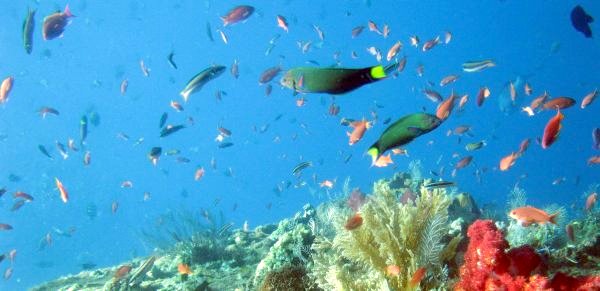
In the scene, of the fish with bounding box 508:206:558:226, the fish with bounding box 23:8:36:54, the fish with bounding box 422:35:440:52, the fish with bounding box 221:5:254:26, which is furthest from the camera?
the fish with bounding box 422:35:440:52

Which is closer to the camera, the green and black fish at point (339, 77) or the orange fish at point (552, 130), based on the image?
the green and black fish at point (339, 77)

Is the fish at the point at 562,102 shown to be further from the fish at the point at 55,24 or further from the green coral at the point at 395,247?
the fish at the point at 55,24

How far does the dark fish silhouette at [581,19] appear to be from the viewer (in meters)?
7.77

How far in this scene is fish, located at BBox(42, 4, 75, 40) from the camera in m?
6.96

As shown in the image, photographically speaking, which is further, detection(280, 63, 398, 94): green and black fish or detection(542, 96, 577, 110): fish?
detection(542, 96, 577, 110): fish

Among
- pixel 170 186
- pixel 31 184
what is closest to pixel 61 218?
pixel 31 184

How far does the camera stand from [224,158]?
140 meters

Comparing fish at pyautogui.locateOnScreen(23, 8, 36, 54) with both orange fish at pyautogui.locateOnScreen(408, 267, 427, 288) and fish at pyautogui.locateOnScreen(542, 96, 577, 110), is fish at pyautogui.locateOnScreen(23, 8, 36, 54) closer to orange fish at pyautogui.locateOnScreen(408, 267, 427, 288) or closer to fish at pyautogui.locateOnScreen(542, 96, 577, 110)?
orange fish at pyautogui.locateOnScreen(408, 267, 427, 288)

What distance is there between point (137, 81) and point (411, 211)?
141139mm

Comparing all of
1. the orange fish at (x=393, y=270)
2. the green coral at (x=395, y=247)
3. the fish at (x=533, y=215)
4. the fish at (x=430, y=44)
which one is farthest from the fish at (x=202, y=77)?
the fish at (x=430, y=44)

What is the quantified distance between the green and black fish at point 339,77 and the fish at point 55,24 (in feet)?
22.3

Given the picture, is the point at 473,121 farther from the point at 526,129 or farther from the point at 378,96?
the point at 378,96

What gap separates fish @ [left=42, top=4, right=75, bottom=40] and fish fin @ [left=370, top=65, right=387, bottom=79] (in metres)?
7.11

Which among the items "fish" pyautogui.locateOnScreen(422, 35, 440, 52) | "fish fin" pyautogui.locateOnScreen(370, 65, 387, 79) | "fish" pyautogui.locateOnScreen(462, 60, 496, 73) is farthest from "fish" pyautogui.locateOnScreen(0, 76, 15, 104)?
"fish" pyautogui.locateOnScreen(422, 35, 440, 52)
